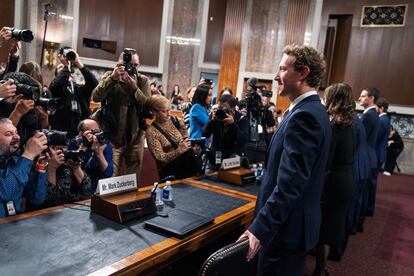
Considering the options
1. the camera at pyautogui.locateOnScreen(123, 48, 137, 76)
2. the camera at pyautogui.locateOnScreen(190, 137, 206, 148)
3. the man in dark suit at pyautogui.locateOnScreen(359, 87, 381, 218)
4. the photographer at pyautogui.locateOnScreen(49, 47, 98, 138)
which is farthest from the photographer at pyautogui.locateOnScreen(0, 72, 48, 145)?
the man in dark suit at pyautogui.locateOnScreen(359, 87, 381, 218)

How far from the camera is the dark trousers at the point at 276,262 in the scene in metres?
1.51

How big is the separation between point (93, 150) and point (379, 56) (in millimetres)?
8541

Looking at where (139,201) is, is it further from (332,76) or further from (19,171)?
(332,76)

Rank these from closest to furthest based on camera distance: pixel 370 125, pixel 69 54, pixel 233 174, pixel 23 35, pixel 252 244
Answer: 1. pixel 252 244
2. pixel 23 35
3. pixel 233 174
4. pixel 69 54
5. pixel 370 125

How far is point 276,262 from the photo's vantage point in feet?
4.97

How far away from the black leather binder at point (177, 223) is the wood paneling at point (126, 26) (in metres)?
8.65

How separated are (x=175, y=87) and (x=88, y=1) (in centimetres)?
342

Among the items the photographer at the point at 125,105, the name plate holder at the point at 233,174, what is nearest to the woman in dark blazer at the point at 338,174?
the name plate holder at the point at 233,174

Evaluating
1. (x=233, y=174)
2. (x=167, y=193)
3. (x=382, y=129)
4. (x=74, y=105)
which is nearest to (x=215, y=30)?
(x=382, y=129)

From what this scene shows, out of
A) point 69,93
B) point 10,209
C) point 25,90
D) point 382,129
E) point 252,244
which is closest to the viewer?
point 252,244

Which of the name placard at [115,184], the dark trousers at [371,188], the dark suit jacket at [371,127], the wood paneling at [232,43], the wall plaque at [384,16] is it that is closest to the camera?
the name placard at [115,184]

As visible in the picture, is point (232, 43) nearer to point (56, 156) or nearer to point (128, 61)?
point (128, 61)

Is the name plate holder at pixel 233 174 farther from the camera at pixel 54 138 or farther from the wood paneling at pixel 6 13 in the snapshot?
the wood paneling at pixel 6 13

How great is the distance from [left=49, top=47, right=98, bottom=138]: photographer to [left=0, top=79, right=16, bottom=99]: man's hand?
3.06 ft
